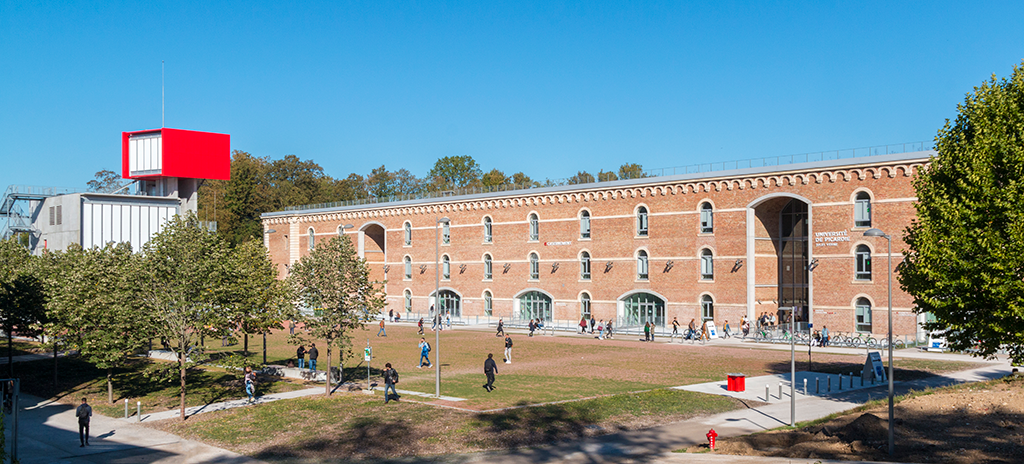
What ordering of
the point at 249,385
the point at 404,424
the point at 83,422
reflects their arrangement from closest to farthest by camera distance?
the point at 83,422 → the point at 404,424 → the point at 249,385

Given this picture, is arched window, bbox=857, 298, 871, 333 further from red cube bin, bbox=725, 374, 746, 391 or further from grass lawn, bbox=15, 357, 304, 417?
grass lawn, bbox=15, 357, 304, 417

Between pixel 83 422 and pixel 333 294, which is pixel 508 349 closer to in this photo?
pixel 333 294

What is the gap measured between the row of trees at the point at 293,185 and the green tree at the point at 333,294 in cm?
6593

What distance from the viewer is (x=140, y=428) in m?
24.4

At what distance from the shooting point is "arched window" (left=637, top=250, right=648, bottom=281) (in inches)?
2279

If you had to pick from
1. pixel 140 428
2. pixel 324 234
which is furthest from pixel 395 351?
pixel 324 234

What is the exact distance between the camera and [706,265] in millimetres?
54719

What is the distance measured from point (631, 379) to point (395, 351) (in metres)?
16.7

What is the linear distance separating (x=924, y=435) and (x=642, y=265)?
39.1 m

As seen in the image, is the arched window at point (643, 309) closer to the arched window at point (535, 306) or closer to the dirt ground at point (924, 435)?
the arched window at point (535, 306)

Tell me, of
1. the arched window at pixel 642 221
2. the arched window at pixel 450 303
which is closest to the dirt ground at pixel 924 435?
the arched window at pixel 642 221

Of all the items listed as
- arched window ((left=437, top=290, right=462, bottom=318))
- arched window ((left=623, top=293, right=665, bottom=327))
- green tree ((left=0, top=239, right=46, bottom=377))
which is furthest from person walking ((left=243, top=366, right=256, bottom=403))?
arched window ((left=437, top=290, right=462, bottom=318))

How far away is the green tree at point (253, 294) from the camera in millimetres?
27422

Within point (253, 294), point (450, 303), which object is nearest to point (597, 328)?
point (450, 303)
